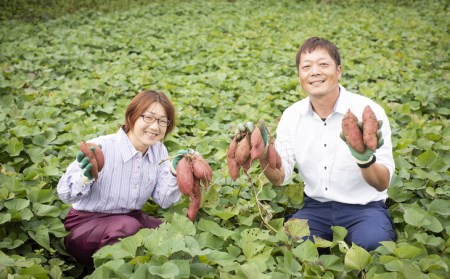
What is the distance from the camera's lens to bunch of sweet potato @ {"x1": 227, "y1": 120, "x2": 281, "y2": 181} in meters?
1.90

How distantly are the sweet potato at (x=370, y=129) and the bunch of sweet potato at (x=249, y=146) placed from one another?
0.46m

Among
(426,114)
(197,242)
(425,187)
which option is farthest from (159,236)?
(426,114)

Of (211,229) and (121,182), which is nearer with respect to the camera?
(211,229)

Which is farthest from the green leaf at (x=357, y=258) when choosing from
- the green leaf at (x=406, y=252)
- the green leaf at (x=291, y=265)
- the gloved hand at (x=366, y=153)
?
the gloved hand at (x=366, y=153)

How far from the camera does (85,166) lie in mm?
1933

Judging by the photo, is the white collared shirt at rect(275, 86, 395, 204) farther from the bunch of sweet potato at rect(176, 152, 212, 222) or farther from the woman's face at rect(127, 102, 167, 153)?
the woman's face at rect(127, 102, 167, 153)

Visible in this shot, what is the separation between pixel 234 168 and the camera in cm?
201

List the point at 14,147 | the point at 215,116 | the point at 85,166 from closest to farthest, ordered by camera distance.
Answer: the point at 85,166
the point at 14,147
the point at 215,116

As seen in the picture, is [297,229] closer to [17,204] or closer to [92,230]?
[92,230]

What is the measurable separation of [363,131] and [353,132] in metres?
0.04

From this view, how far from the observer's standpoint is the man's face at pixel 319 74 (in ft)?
7.31

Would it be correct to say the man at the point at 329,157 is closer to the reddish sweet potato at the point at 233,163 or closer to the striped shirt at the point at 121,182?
the reddish sweet potato at the point at 233,163

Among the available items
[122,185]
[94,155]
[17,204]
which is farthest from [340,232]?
[17,204]

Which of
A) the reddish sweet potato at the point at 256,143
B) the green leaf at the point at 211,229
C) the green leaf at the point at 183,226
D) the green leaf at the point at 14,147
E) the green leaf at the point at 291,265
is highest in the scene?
the reddish sweet potato at the point at 256,143
